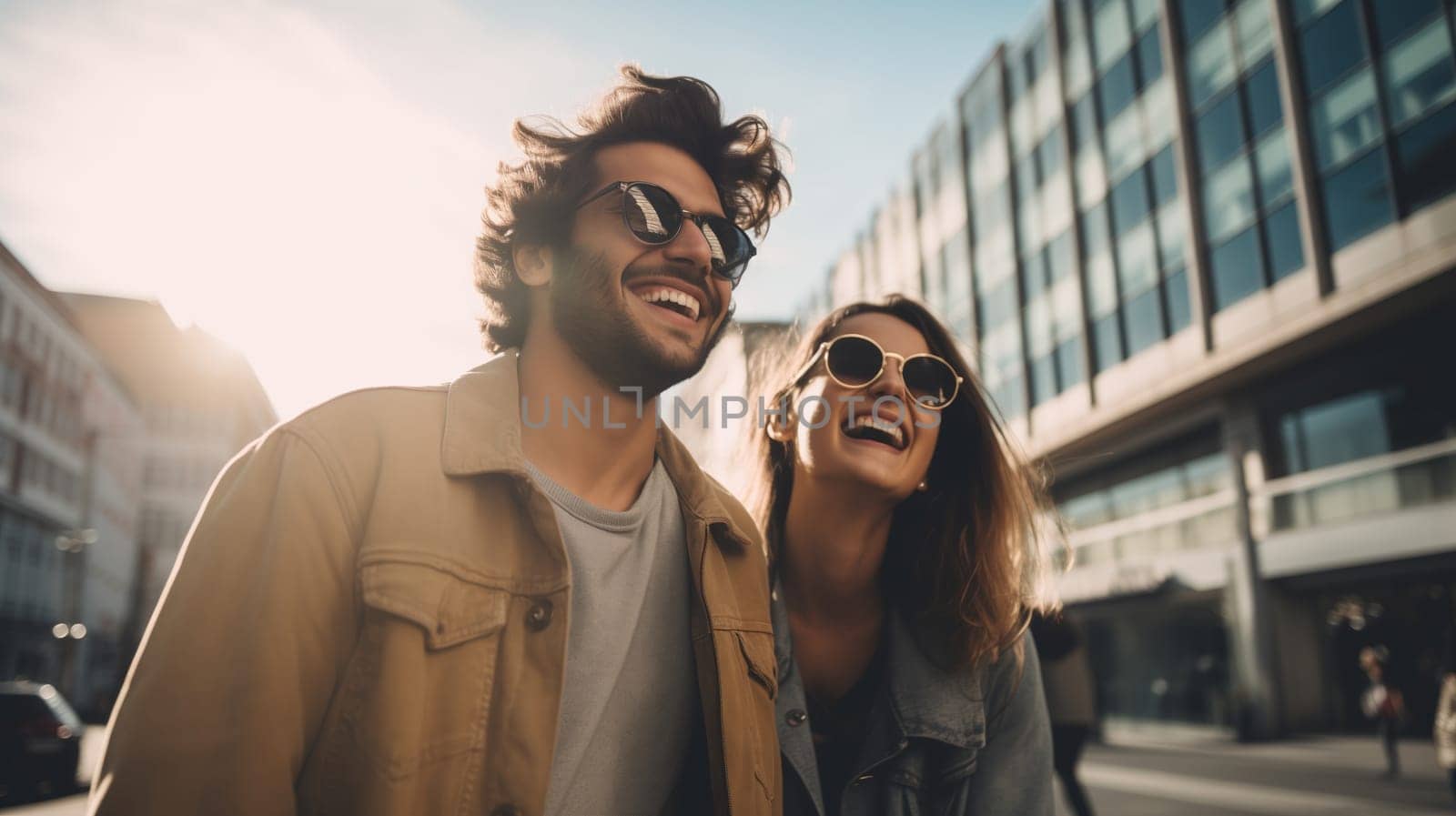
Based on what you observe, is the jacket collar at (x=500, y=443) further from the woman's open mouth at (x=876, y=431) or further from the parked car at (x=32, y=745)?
the parked car at (x=32, y=745)

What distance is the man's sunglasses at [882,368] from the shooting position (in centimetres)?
285

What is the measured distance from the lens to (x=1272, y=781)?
11648 millimetres

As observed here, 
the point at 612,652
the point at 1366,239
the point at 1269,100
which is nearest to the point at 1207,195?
the point at 1269,100

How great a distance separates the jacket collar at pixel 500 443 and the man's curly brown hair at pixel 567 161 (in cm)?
39

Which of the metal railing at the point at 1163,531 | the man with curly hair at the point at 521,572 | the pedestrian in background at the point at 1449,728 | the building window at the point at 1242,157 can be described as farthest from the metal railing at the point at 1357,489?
the man with curly hair at the point at 521,572

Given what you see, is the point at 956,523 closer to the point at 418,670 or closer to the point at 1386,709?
the point at 418,670

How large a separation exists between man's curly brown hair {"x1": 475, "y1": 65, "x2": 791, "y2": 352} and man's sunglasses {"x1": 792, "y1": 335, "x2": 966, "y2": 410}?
0.60m

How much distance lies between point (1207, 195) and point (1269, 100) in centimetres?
231

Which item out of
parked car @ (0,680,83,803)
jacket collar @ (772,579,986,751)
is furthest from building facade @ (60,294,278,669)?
jacket collar @ (772,579,986,751)

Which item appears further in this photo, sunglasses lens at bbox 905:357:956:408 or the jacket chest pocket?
sunglasses lens at bbox 905:357:956:408

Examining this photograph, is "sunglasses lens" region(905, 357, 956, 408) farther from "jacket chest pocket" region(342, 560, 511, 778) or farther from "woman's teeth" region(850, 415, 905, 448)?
"jacket chest pocket" region(342, 560, 511, 778)

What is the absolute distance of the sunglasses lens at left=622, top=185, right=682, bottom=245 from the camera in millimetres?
2453

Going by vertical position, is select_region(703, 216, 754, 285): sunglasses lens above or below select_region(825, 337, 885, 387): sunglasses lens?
above

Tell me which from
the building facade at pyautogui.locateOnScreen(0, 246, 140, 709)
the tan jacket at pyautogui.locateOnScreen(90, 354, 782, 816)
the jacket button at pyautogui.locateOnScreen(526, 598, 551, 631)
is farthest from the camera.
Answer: the building facade at pyautogui.locateOnScreen(0, 246, 140, 709)
